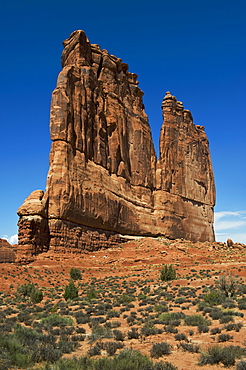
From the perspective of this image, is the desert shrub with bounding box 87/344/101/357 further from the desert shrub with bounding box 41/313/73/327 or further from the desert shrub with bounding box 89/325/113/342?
the desert shrub with bounding box 41/313/73/327

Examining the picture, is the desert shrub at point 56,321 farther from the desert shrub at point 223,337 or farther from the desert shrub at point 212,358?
the desert shrub at point 212,358

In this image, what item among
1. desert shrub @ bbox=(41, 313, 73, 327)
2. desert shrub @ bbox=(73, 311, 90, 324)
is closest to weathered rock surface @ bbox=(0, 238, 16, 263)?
desert shrub @ bbox=(73, 311, 90, 324)

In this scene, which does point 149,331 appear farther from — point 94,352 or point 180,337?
point 94,352

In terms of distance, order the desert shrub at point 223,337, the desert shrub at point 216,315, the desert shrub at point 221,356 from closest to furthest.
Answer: the desert shrub at point 221,356
the desert shrub at point 223,337
the desert shrub at point 216,315

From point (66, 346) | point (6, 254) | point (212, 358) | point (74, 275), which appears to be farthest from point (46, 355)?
point (6, 254)

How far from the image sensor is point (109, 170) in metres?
49.4

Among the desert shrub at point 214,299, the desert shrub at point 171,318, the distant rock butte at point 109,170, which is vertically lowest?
the desert shrub at point 171,318

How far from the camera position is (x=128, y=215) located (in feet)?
165

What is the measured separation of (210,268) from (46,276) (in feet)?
45.6

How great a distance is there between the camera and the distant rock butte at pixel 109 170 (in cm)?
3869

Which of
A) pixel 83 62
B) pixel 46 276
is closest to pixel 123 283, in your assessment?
pixel 46 276

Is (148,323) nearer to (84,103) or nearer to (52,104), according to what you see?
(52,104)

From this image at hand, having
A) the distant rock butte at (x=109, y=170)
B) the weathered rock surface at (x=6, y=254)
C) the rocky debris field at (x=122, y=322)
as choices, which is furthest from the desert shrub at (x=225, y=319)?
the weathered rock surface at (x=6, y=254)

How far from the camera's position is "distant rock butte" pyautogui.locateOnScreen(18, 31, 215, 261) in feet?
127
